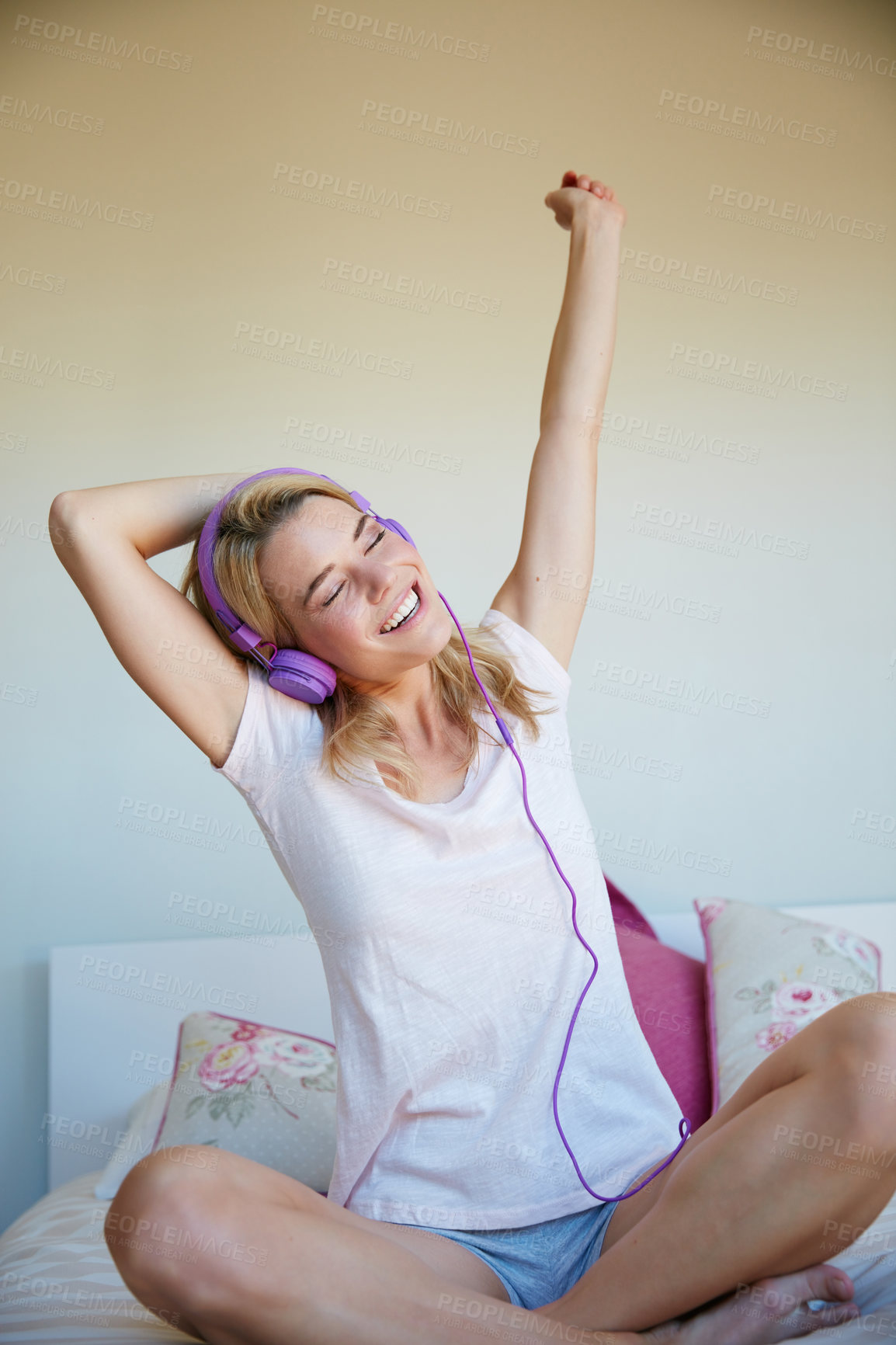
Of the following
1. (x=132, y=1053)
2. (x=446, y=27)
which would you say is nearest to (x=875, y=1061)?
(x=132, y=1053)

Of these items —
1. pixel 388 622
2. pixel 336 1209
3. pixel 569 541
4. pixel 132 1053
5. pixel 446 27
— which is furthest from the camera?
pixel 446 27

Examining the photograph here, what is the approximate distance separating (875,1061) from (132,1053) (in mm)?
1643

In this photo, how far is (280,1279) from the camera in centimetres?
84

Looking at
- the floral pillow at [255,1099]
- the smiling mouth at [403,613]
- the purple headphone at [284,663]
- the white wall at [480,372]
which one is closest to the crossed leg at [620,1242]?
the purple headphone at [284,663]

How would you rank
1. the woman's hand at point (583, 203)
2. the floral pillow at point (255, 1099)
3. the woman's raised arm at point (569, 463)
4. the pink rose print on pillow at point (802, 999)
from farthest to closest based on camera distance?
1. the pink rose print on pillow at point (802, 999)
2. the floral pillow at point (255, 1099)
3. the woman's hand at point (583, 203)
4. the woman's raised arm at point (569, 463)

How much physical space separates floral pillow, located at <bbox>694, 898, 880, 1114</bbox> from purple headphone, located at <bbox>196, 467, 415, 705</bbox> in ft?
3.30

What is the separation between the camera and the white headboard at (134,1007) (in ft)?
6.73

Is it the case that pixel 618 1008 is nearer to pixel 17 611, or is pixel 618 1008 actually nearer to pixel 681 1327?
pixel 681 1327

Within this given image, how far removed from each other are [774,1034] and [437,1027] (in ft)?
2.87

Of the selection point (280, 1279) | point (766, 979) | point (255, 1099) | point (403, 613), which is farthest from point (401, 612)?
point (766, 979)

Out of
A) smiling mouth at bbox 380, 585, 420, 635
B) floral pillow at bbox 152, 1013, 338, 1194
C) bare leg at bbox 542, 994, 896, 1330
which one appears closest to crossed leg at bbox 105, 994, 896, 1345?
bare leg at bbox 542, 994, 896, 1330

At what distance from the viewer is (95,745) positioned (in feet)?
7.10

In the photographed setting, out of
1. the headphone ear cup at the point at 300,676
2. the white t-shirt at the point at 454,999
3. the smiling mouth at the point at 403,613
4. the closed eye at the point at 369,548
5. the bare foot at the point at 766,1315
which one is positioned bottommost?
the bare foot at the point at 766,1315

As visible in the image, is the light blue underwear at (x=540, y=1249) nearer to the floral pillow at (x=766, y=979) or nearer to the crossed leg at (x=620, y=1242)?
the crossed leg at (x=620, y=1242)
